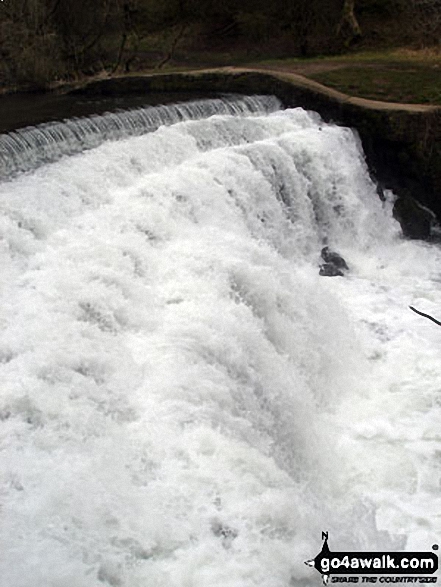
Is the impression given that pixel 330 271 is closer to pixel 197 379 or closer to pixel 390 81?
pixel 197 379

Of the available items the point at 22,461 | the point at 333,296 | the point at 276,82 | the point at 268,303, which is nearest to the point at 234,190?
the point at 333,296

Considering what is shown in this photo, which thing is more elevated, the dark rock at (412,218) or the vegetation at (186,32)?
the vegetation at (186,32)

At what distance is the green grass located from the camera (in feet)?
44.5

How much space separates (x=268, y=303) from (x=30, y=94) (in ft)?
31.2

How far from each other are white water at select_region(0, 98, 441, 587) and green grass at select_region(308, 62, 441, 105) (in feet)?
12.8

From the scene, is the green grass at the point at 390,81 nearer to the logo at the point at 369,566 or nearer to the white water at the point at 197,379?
the white water at the point at 197,379

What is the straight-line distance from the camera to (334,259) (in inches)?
422

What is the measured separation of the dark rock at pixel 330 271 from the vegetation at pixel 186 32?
5.19 m

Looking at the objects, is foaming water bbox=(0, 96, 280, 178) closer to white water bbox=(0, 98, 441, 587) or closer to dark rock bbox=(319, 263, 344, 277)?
white water bbox=(0, 98, 441, 587)

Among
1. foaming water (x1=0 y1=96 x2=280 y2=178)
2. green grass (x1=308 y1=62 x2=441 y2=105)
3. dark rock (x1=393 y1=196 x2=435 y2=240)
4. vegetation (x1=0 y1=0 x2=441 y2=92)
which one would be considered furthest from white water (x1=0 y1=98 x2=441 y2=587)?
vegetation (x1=0 y1=0 x2=441 y2=92)

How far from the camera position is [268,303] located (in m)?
7.13

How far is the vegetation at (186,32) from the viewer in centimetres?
1527

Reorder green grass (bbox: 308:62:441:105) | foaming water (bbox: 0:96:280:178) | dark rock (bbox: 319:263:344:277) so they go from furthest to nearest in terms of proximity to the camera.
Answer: green grass (bbox: 308:62:441:105), dark rock (bbox: 319:263:344:277), foaming water (bbox: 0:96:280:178)

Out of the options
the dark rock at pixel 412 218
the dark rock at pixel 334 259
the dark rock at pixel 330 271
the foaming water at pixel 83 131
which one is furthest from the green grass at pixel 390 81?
the dark rock at pixel 330 271
